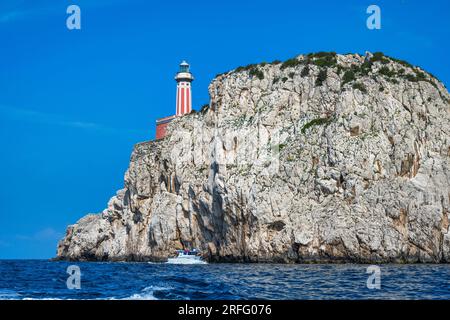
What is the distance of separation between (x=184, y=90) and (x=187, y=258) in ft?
129

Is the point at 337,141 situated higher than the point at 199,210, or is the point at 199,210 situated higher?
the point at 337,141

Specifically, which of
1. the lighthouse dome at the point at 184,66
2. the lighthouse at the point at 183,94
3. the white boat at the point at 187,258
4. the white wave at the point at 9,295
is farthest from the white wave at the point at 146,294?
the lighthouse dome at the point at 184,66

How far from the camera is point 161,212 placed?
295ft

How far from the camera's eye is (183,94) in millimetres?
111375

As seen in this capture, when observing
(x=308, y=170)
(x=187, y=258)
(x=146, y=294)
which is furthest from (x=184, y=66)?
(x=146, y=294)

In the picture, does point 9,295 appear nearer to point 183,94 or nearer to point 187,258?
point 187,258

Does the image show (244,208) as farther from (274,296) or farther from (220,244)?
(274,296)

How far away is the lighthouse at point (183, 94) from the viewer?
10988cm

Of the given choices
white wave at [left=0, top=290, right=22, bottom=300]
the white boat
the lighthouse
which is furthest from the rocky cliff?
white wave at [left=0, top=290, right=22, bottom=300]

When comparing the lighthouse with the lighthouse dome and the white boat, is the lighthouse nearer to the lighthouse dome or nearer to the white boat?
the lighthouse dome

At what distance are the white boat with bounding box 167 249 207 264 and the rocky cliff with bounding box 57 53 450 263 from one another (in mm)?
2123

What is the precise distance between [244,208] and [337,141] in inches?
513
